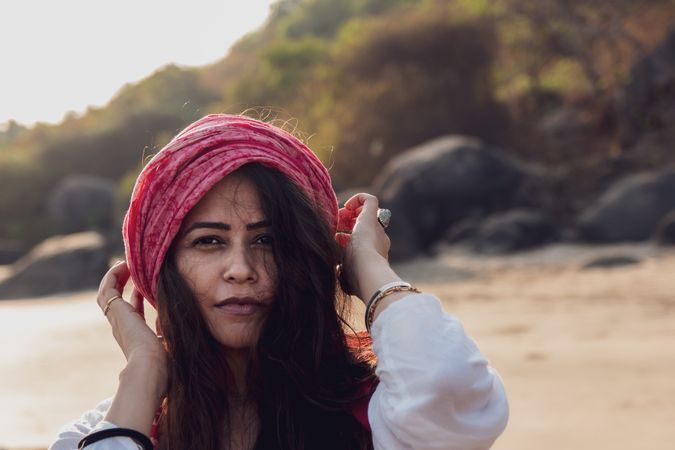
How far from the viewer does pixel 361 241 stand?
212 centimetres

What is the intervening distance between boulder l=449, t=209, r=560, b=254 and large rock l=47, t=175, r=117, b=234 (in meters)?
12.5

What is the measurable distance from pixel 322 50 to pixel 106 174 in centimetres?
863

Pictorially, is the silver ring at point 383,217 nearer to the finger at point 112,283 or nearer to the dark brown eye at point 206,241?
the dark brown eye at point 206,241

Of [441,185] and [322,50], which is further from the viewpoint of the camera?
[322,50]

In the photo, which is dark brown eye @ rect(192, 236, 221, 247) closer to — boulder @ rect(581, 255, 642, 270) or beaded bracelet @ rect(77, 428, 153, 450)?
beaded bracelet @ rect(77, 428, 153, 450)

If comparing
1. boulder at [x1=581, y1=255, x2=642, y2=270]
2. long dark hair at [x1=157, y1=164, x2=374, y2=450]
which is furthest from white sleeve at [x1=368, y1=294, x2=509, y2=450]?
→ boulder at [x1=581, y1=255, x2=642, y2=270]

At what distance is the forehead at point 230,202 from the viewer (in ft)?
6.63

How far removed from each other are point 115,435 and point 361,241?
0.65 meters

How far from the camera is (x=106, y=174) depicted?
105 feet

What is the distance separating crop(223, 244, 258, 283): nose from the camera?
1.96 metres

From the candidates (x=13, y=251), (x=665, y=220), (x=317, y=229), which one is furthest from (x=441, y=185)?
(x=317, y=229)

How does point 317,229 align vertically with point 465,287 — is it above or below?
below

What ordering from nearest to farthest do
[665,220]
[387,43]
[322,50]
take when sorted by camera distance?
[665,220]
[387,43]
[322,50]

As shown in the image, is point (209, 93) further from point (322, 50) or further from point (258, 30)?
point (258, 30)
